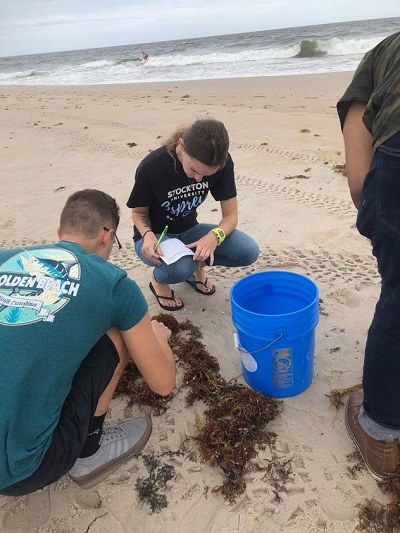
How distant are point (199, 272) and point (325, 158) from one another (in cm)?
306

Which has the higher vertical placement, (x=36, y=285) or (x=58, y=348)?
(x=36, y=285)

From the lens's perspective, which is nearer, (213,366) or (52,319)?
(52,319)

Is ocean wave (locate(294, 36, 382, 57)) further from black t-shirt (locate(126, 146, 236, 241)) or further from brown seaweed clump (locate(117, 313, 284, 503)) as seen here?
brown seaweed clump (locate(117, 313, 284, 503))

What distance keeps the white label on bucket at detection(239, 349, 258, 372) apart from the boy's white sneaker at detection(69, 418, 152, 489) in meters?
0.54

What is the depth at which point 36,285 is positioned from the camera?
1.39m

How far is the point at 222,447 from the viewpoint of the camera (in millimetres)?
1918

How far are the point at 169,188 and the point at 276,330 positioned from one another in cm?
128

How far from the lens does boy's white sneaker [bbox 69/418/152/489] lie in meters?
1.83

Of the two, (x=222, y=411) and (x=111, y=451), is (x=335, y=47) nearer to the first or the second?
(x=222, y=411)

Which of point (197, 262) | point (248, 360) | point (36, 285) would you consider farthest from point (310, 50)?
point (36, 285)

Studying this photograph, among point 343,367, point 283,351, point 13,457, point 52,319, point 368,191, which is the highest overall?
point 368,191

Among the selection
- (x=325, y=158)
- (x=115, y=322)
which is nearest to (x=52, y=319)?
(x=115, y=322)

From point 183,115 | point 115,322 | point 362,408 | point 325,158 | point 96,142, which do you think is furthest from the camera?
point 183,115

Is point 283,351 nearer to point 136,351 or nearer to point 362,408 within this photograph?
point 362,408
